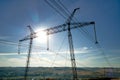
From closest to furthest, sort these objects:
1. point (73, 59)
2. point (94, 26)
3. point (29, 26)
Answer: point (73, 59), point (94, 26), point (29, 26)

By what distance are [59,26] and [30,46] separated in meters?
12.7

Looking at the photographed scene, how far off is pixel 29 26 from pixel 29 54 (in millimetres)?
10453

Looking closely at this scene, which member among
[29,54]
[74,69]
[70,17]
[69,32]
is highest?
[70,17]

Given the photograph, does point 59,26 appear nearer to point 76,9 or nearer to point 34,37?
point 76,9

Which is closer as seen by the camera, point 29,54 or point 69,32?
point 69,32

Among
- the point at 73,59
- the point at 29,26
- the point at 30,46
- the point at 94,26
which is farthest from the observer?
the point at 29,26

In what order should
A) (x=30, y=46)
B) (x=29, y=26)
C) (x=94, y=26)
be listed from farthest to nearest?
(x=29, y=26)
(x=30, y=46)
(x=94, y=26)

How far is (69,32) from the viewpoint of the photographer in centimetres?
4031

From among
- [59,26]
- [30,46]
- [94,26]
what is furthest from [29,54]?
[94,26]

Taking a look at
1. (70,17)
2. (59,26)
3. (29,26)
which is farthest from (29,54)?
(70,17)

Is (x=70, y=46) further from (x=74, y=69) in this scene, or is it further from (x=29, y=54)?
(x=29, y=54)

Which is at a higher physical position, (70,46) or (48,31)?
(48,31)

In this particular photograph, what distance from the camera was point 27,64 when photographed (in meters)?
49.3

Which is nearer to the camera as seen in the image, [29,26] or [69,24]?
[69,24]
